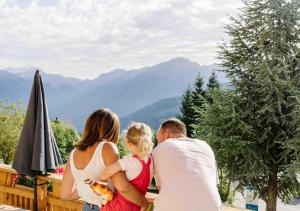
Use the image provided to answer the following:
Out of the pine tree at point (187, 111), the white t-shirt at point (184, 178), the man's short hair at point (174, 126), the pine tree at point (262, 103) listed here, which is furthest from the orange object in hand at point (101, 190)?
the pine tree at point (187, 111)

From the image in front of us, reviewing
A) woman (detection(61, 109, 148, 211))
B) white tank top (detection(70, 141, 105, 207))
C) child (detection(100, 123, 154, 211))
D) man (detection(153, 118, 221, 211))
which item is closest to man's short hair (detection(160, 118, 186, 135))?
man (detection(153, 118, 221, 211))

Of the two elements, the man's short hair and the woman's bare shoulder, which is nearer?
the woman's bare shoulder

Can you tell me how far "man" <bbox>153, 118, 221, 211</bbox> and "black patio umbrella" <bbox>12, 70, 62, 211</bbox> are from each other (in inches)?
80.9

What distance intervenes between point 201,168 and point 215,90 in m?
13.7

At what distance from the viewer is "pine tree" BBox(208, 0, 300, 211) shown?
13719 mm

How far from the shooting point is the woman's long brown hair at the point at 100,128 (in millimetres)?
2471

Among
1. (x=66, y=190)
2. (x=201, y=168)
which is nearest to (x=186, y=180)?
(x=201, y=168)

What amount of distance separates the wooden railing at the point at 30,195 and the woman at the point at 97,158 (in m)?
1.38

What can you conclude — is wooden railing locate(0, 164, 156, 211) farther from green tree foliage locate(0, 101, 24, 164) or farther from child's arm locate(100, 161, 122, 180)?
green tree foliage locate(0, 101, 24, 164)

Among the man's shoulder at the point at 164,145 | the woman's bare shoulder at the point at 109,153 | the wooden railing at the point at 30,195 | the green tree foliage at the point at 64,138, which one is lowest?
the green tree foliage at the point at 64,138

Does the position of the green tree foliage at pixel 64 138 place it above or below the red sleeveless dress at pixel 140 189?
below

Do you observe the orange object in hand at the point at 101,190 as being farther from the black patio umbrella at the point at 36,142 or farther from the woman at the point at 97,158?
the black patio umbrella at the point at 36,142

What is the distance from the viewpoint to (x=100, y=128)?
247cm

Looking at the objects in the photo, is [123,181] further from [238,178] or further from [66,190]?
[238,178]
